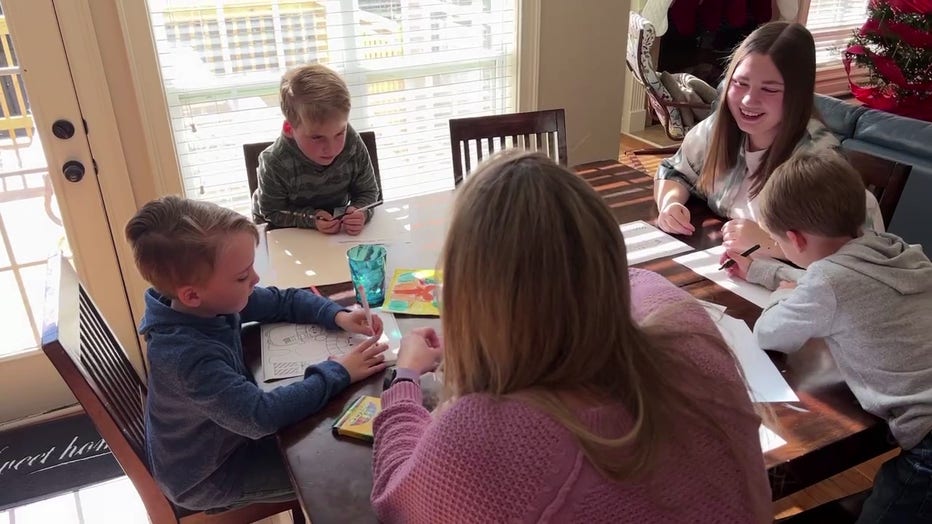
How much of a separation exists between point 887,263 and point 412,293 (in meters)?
0.93

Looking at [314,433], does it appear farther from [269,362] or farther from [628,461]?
[628,461]

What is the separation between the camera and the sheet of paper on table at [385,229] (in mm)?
1731

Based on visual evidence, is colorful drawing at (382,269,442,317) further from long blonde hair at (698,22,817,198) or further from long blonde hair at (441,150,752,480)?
long blonde hair at (698,22,817,198)

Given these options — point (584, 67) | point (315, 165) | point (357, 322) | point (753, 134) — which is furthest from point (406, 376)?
point (584, 67)

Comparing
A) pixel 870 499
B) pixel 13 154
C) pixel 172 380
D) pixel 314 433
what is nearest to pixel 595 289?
pixel 314 433

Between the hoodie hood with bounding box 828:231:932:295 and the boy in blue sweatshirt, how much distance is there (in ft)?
2.89

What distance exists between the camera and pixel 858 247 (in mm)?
1226

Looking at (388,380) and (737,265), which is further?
(737,265)

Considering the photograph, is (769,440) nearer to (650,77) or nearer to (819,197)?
(819,197)

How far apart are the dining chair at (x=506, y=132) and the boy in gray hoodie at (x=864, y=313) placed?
1.00 meters

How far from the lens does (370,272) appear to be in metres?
A: 1.40

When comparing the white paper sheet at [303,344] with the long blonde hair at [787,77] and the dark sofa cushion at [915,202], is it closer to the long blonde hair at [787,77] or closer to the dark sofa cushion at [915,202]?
the long blonde hair at [787,77]

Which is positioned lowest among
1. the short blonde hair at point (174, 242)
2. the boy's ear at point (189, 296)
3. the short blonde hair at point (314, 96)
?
the boy's ear at point (189, 296)

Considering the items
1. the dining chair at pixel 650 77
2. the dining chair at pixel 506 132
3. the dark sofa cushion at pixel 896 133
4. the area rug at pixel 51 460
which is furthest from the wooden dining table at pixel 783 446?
the dining chair at pixel 650 77
